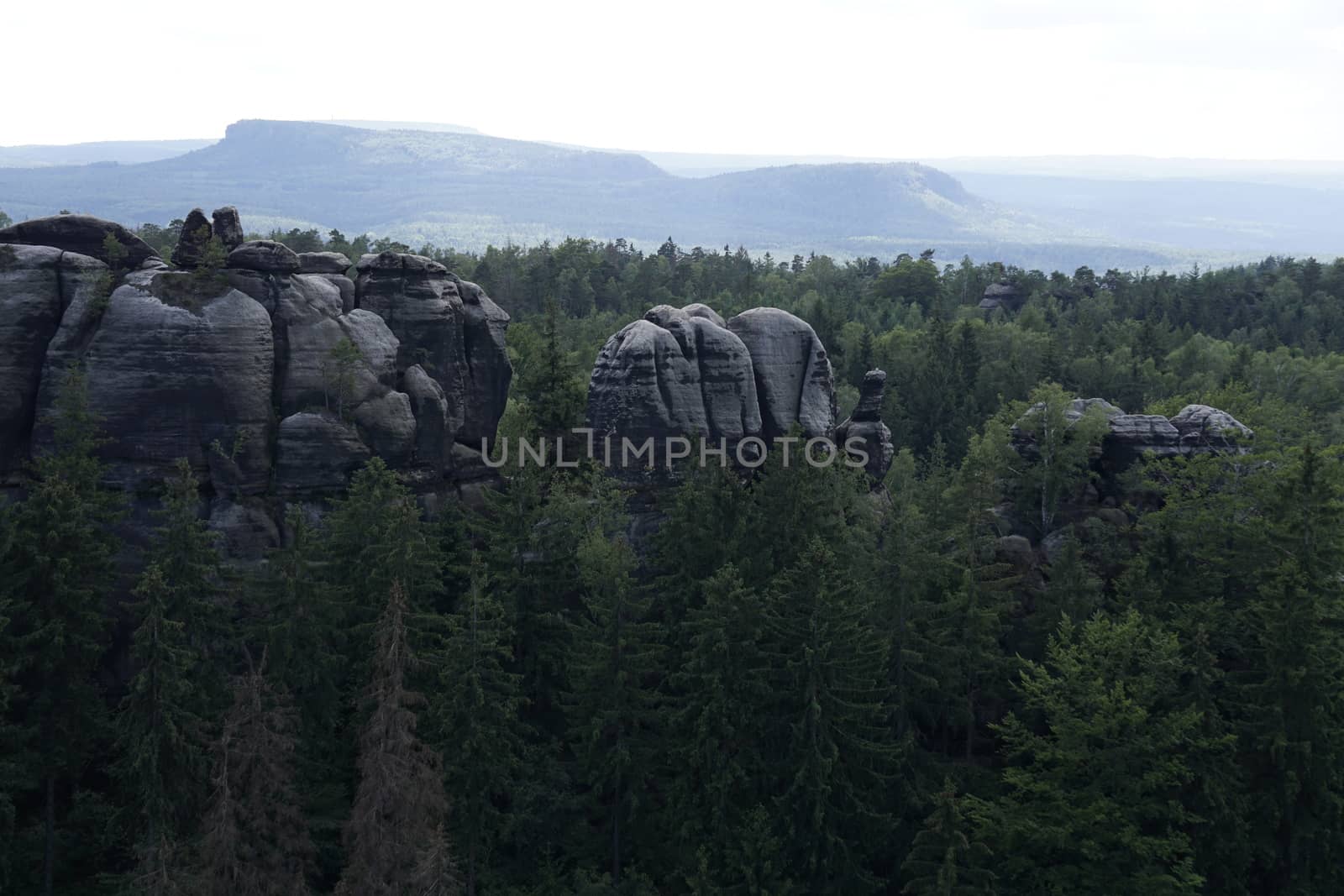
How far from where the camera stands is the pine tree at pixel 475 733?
32906 mm

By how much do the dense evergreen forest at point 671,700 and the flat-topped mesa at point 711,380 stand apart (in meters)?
6.76

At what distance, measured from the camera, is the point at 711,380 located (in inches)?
1953

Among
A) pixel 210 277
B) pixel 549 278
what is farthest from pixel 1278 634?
pixel 549 278

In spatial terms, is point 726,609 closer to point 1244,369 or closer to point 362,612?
point 362,612

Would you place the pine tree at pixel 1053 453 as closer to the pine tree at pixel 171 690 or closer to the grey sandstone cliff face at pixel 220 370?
the grey sandstone cliff face at pixel 220 370

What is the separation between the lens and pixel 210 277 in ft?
139

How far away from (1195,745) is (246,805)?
1028 inches

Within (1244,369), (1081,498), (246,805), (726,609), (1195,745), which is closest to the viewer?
(246,805)

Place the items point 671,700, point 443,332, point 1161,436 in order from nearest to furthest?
1. point 671,700
2. point 443,332
3. point 1161,436

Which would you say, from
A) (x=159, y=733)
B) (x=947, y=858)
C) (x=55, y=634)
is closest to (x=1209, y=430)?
(x=947, y=858)

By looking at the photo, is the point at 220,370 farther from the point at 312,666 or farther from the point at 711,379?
the point at 711,379

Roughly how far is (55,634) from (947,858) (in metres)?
26.1

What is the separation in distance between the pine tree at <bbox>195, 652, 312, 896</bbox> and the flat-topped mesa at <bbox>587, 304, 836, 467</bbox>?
22.0m

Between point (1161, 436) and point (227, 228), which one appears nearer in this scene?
point (227, 228)
